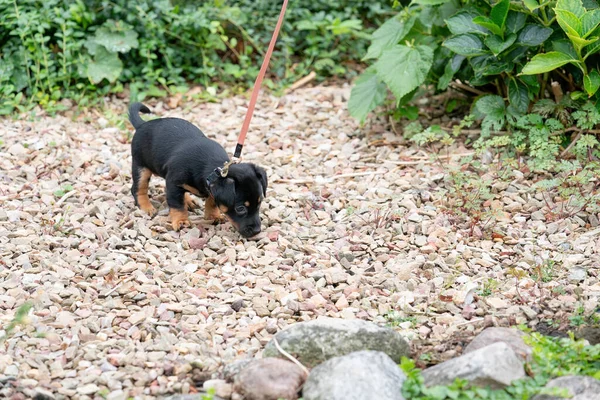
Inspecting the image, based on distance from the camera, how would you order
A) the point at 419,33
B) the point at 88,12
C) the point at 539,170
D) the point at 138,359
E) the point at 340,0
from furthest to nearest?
the point at 340,0 < the point at 88,12 < the point at 419,33 < the point at 539,170 < the point at 138,359

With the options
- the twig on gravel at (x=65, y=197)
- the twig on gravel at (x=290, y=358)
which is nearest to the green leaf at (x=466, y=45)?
the twig on gravel at (x=65, y=197)

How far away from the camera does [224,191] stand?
5.51 metres

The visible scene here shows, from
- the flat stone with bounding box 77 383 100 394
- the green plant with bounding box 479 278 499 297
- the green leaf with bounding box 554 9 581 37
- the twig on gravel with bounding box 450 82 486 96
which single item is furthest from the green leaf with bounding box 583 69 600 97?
the flat stone with bounding box 77 383 100 394

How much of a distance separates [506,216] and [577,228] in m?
0.50

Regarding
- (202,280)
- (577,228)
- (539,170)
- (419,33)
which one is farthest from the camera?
(419,33)

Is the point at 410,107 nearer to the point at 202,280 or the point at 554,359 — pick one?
the point at 202,280

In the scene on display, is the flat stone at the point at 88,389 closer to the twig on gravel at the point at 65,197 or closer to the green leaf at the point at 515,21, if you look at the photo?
the twig on gravel at the point at 65,197

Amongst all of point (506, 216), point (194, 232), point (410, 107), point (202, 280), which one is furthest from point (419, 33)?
point (202, 280)

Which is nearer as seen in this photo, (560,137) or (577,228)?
(577,228)

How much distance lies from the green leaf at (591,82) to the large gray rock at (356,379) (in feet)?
10.4

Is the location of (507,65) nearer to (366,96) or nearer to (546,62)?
(546,62)

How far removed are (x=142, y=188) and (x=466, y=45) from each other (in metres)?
2.82

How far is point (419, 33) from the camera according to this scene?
24.0 ft

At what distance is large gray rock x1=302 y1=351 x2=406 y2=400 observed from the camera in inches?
144
